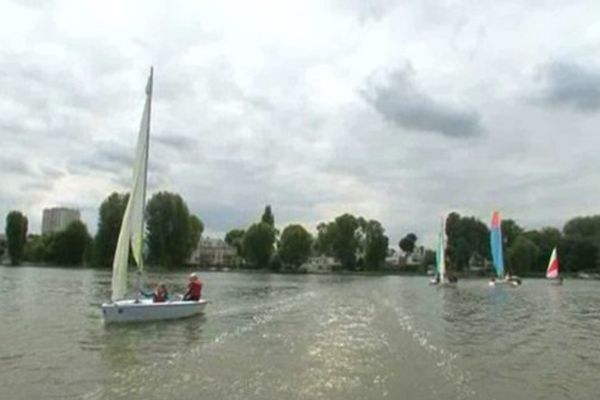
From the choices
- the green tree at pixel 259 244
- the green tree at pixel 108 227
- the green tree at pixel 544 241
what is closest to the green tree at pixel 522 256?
the green tree at pixel 544 241

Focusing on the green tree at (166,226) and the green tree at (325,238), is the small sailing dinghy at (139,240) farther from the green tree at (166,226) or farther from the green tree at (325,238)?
the green tree at (325,238)

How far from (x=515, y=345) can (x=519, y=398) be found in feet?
35.0

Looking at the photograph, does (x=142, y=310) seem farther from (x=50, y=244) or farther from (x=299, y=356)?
(x=50, y=244)

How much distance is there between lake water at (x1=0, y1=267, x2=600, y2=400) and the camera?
61.4 feet

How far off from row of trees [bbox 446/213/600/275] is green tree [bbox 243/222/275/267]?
42050mm

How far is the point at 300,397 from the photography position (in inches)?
699

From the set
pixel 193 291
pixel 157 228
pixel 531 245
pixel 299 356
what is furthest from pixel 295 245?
pixel 299 356

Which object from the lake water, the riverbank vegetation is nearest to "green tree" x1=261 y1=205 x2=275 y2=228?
the riverbank vegetation

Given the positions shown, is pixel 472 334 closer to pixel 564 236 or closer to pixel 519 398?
pixel 519 398

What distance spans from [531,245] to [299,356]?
503ft

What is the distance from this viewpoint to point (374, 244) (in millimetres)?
172625

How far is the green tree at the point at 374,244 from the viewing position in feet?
566

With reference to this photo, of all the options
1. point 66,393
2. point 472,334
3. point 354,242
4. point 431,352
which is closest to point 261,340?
point 431,352

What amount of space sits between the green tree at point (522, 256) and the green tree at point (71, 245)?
3494 inches
